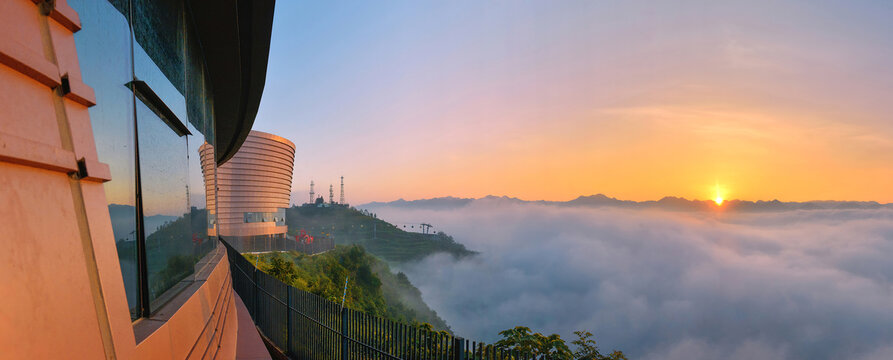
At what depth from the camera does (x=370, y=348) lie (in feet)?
23.2

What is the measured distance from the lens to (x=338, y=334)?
25.4 ft

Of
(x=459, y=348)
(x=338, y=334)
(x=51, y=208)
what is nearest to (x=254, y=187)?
(x=338, y=334)

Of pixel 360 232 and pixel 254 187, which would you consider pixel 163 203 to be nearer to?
pixel 254 187

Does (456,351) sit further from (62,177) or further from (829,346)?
(829,346)

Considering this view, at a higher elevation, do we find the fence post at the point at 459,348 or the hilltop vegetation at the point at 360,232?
the fence post at the point at 459,348

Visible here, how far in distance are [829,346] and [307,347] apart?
25346cm

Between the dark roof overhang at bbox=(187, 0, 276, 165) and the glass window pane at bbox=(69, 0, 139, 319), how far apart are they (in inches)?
91.2

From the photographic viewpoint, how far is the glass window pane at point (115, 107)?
2.01m

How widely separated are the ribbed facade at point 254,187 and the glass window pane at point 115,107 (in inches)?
2184

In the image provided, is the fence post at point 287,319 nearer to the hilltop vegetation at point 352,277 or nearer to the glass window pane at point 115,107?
the glass window pane at point 115,107

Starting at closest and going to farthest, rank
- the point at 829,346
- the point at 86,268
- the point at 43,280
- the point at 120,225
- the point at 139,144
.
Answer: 1. the point at 43,280
2. the point at 86,268
3. the point at 120,225
4. the point at 139,144
5. the point at 829,346

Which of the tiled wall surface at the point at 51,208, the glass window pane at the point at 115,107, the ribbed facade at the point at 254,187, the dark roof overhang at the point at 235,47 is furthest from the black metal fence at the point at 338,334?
the ribbed facade at the point at 254,187

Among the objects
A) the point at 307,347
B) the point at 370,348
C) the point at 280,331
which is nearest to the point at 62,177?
the point at 370,348

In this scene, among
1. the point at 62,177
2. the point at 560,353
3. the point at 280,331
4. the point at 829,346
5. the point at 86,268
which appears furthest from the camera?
the point at 829,346
